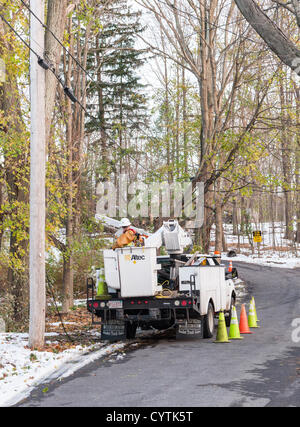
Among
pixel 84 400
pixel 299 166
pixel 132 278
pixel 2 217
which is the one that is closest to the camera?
pixel 84 400

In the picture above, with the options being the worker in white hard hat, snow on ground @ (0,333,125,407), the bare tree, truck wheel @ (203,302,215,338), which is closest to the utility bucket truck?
truck wheel @ (203,302,215,338)

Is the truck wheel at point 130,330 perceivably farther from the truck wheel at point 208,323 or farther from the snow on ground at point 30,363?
the truck wheel at point 208,323

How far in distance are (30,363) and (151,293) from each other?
3325 millimetres

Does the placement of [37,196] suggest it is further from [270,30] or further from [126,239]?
[270,30]

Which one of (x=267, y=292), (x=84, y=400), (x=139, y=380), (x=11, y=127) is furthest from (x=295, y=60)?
(x=267, y=292)

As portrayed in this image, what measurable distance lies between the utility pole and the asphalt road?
190 centimetres

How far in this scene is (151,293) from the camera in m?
13.0

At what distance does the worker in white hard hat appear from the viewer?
1328 cm

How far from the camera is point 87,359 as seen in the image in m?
11.0

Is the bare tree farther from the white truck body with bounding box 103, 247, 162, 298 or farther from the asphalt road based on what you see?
the asphalt road

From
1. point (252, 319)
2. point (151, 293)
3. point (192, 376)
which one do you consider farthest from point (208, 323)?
point (192, 376)

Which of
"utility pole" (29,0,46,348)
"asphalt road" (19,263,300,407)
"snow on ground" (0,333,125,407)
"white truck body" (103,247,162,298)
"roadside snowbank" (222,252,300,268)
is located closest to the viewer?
"asphalt road" (19,263,300,407)
